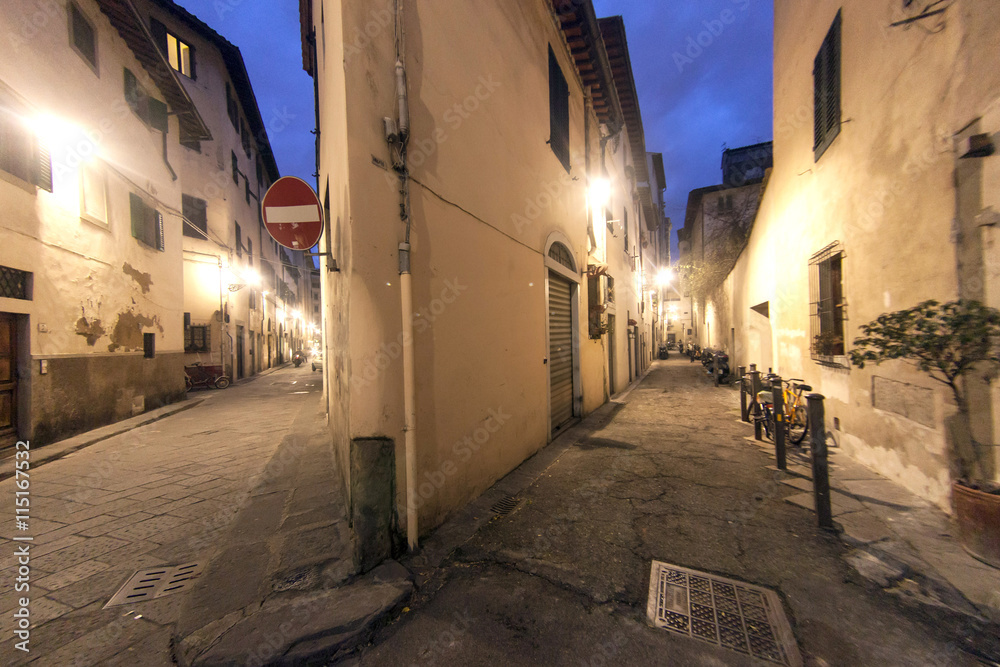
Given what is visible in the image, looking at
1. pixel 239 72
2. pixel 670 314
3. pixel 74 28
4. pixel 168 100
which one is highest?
pixel 239 72

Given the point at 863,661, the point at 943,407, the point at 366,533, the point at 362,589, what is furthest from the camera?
the point at 943,407

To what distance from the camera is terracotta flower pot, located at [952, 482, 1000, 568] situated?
8.73 feet

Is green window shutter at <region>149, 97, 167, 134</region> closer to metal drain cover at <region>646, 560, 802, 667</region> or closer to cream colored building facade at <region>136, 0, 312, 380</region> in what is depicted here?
cream colored building facade at <region>136, 0, 312, 380</region>

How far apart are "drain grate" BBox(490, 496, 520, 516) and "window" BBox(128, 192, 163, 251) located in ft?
35.5

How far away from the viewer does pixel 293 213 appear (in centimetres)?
346

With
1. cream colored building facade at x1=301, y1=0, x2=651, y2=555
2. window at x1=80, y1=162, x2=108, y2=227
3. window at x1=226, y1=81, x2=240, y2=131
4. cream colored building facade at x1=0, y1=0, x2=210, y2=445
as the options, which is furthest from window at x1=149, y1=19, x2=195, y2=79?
cream colored building facade at x1=301, y1=0, x2=651, y2=555

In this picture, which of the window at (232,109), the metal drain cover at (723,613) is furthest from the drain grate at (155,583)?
the window at (232,109)

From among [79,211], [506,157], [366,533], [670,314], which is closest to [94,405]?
[79,211]

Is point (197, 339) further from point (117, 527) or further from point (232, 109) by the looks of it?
point (117, 527)

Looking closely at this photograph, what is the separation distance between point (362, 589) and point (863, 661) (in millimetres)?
2866

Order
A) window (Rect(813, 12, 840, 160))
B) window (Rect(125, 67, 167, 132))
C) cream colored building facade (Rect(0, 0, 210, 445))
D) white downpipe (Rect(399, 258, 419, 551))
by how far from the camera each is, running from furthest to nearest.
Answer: window (Rect(125, 67, 167, 132))
cream colored building facade (Rect(0, 0, 210, 445))
window (Rect(813, 12, 840, 160))
white downpipe (Rect(399, 258, 419, 551))

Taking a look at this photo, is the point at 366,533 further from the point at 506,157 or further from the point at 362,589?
the point at 506,157

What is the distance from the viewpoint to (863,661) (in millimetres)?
1981
